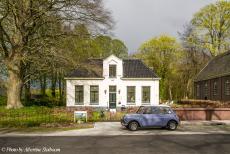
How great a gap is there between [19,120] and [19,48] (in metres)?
8.99

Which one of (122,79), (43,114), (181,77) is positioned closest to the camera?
(43,114)

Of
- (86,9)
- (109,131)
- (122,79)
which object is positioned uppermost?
(86,9)

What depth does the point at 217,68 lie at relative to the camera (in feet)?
172

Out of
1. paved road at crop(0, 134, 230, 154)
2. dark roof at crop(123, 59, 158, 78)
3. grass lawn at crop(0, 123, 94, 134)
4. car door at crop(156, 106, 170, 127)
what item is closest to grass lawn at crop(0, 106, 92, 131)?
grass lawn at crop(0, 123, 94, 134)

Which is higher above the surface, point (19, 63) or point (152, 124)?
point (19, 63)

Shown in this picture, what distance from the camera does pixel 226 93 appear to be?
4662 cm

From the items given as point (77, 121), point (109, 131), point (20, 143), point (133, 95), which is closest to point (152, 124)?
point (109, 131)

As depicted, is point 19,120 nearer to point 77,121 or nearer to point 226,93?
point 77,121

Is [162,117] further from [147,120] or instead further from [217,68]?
[217,68]

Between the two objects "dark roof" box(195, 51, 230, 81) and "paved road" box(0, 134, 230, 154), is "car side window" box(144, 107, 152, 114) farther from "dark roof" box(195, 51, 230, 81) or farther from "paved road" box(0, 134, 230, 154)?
"dark roof" box(195, 51, 230, 81)

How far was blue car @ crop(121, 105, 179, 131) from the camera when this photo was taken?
2170cm

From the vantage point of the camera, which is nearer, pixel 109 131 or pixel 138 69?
pixel 109 131

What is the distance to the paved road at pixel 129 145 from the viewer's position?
45.2ft

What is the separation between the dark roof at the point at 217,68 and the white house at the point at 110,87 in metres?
11.5
